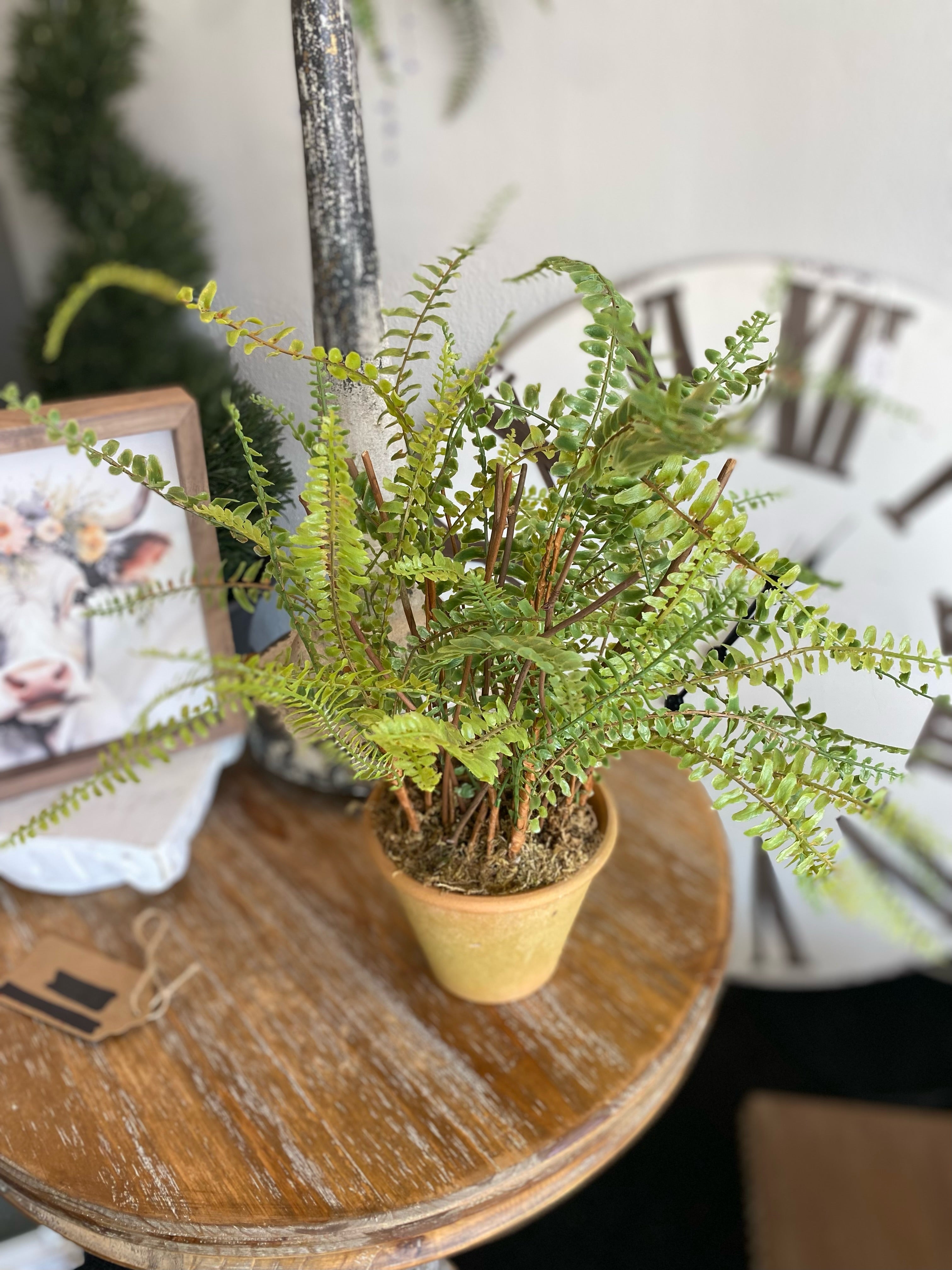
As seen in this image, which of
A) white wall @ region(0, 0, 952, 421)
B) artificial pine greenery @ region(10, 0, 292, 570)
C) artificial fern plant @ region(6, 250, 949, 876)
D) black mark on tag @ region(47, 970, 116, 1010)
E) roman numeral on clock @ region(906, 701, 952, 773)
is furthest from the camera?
artificial pine greenery @ region(10, 0, 292, 570)

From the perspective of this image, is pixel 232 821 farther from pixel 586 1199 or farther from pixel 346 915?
pixel 586 1199

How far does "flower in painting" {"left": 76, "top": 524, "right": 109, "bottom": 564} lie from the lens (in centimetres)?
68

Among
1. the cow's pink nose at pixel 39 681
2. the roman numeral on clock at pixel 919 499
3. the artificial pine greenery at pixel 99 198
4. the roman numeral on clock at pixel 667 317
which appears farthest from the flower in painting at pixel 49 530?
the roman numeral on clock at pixel 919 499

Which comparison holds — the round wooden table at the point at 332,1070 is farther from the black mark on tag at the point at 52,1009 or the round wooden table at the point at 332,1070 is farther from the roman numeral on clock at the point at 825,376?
the roman numeral on clock at the point at 825,376

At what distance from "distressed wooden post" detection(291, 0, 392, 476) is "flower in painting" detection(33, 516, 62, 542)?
256mm

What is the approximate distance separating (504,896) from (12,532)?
467 millimetres

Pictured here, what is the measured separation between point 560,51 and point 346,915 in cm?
97

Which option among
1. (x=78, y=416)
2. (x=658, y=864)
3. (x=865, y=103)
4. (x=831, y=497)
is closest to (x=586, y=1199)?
(x=658, y=864)

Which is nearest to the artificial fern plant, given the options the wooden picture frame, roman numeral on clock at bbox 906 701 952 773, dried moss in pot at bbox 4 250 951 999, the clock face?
dried moss in pot at bbox 4 250 951 999

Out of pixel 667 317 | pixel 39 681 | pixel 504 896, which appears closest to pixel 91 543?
pixel 39 681

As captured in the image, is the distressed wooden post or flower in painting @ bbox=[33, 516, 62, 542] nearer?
the distressed wooden post

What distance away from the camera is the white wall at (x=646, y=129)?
2.85 ft

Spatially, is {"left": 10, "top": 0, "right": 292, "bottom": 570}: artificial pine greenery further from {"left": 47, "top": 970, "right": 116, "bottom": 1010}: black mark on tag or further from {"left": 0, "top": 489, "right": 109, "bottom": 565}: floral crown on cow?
{"left": 47, "top": 970, "right": 116, "bottom": 1010}: black mark on tag

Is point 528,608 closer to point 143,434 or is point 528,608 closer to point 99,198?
point 143,434
